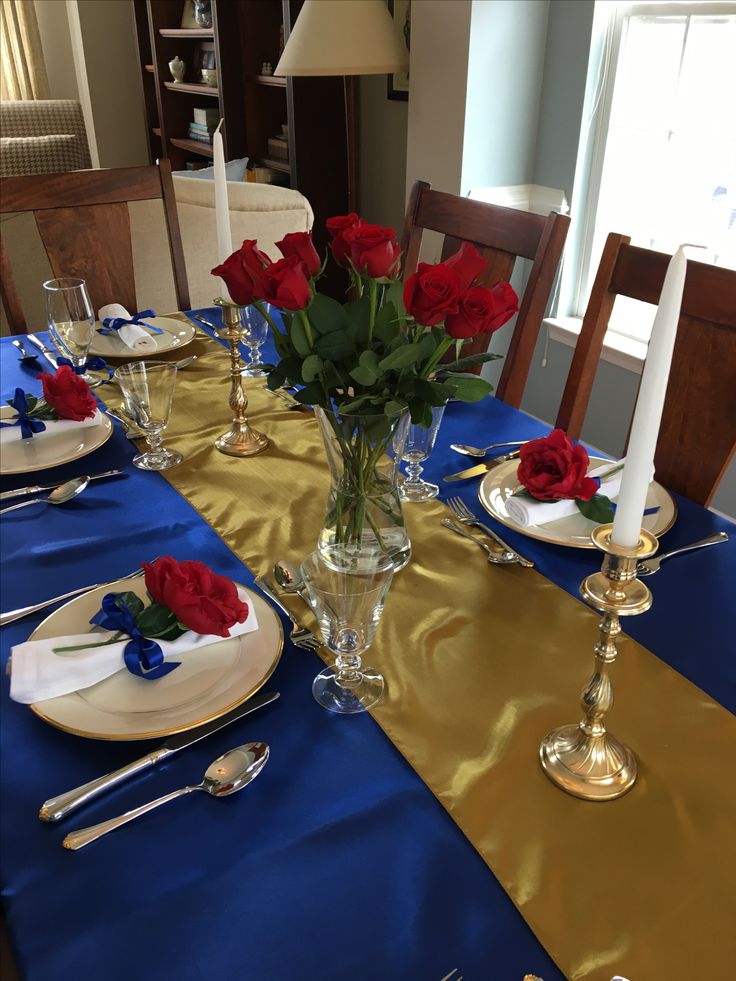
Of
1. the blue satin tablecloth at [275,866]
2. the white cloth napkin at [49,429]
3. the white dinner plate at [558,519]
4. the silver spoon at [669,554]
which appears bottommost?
the blue satin tablecloth at [275,866]

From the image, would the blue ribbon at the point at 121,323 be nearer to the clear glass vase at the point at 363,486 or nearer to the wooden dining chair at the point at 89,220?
the wooden dining chair at the point at 89,220

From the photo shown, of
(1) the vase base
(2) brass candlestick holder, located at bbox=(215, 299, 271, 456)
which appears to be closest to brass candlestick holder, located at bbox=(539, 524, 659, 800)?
(1) the vase base

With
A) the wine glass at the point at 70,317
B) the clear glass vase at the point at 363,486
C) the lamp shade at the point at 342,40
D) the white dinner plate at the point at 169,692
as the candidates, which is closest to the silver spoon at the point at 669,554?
the clear glass vase at the point at 363,486

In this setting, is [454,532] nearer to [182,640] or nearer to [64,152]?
[182,640]

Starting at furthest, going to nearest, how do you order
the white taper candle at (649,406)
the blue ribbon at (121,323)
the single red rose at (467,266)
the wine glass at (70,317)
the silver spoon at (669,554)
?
the blue ribbon at (121,323) < the wine glass at (70,317) < the silver spoon at (669,554) < the single red rose at (467,266) < the white taper candle at (649,406)

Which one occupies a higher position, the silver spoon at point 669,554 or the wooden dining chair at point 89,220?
the wooden dining chair at point 89,220

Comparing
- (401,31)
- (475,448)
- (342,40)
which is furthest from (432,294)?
(401,31)

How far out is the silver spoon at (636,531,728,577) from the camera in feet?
2.92

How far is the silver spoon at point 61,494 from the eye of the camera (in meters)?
Answer: 1.03

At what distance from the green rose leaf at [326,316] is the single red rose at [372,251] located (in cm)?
4

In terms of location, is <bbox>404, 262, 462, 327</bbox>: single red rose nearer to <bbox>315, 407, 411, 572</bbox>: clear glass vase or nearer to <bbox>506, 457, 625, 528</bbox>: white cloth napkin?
<bbox>315, 407, 411, 572</bbox>: clear glass vase

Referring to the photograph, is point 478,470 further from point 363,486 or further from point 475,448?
point 363,486

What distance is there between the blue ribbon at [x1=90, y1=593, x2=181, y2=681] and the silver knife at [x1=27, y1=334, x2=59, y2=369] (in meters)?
0.80

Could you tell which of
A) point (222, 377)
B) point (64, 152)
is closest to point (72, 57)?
point (64, 152)
